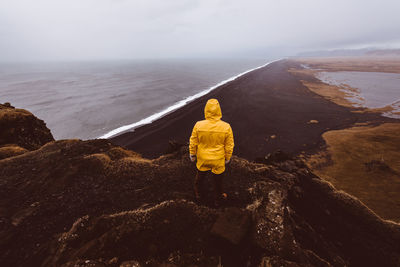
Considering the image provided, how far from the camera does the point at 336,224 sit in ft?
15.5

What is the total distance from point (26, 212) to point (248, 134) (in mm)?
15398

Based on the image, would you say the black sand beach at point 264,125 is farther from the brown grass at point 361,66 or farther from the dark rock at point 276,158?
the brown grass at point 361,66

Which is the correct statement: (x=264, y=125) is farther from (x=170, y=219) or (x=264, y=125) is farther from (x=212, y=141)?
(x=170, y=219)

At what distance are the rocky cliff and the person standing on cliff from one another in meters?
1.16

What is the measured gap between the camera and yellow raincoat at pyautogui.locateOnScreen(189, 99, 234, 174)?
371cm

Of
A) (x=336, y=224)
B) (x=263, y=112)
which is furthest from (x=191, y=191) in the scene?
(x=263, y=112)

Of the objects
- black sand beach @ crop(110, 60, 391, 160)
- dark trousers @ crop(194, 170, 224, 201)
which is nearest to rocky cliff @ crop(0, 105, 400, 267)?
dark trousers @ crop(194, 170, 224, 201)

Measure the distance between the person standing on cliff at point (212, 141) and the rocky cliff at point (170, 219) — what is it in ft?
3.80

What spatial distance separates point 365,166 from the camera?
9828 millimetres

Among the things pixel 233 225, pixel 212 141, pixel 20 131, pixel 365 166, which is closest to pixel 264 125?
pixel 365 166

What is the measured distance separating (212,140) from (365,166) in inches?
453

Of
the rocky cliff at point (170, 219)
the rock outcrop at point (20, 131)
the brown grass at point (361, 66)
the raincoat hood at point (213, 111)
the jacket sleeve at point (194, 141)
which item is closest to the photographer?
the rocky cliff at point (170, 219)

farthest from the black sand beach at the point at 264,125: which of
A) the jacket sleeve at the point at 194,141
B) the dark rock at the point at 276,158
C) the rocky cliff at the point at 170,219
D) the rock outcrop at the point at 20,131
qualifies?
the jacket sleeve at the point at 194,141

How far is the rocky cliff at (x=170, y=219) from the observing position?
10.8 feet
